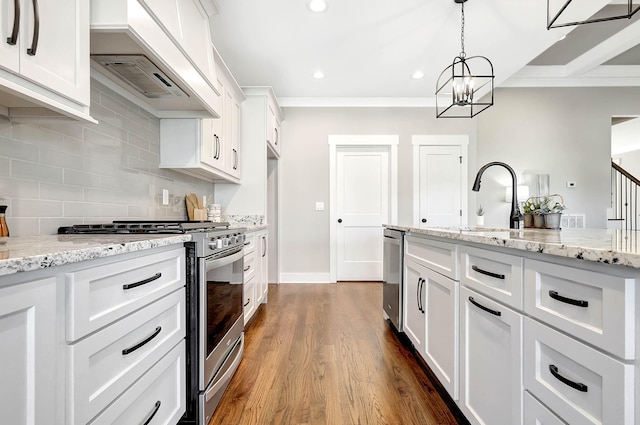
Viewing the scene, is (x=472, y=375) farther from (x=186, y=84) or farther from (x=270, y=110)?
(x=270, y=110)

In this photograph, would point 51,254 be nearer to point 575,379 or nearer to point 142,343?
point 142,343

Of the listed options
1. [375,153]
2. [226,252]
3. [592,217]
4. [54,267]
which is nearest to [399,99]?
[375,153]

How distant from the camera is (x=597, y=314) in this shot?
0.72 meters

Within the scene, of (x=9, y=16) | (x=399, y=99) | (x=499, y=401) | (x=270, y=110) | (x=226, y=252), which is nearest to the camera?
(x=9, y=16)

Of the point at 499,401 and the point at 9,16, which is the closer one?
the point at 9,16

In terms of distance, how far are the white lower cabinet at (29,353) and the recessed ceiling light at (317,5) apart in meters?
2.56

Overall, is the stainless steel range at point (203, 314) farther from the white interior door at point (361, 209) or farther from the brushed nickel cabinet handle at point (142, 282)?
the white interior door at point (361, 209)

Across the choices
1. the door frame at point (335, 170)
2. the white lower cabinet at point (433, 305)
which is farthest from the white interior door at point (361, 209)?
the white lower cabinet at point (433, 305)

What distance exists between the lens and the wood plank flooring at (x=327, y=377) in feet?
4.97

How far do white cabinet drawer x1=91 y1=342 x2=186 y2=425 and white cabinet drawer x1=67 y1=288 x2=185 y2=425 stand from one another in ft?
0.10

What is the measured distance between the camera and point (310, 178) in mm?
4500

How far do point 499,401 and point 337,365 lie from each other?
1.10 m

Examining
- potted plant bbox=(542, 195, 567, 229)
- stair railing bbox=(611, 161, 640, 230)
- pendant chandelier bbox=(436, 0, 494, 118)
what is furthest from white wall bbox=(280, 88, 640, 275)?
potted plant bbox=(542, 195, 567, 229)

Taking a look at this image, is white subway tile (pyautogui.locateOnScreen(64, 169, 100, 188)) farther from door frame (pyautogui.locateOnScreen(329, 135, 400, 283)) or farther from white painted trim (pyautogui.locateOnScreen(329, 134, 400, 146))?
white painted trim (pyautogui.locateOnScreen(329, 134, 400, 146))
